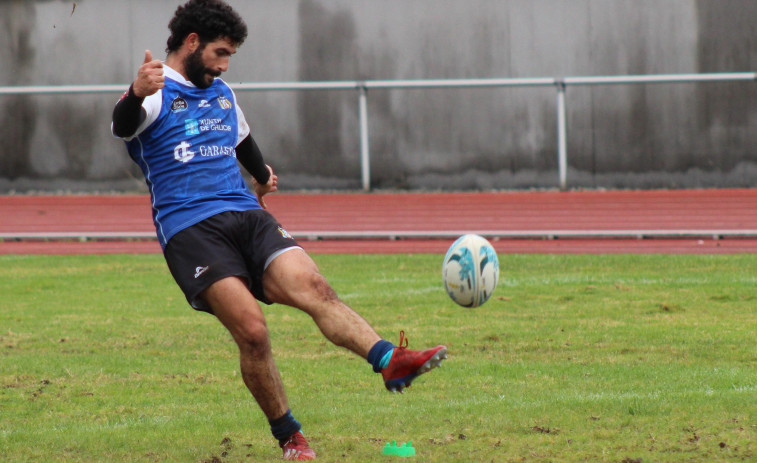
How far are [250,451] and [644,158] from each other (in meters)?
16.1

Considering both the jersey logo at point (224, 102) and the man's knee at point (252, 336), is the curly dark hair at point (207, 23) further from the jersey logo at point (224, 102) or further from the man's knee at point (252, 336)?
the man's knee at point (252, 336)

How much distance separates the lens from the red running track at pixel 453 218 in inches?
631

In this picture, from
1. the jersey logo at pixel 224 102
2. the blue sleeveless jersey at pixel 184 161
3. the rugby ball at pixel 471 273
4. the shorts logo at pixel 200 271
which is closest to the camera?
the shorts logo at pixel 200 271

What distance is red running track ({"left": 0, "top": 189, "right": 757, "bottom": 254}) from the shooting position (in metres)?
16.0

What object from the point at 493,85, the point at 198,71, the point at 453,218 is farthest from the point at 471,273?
the point at 493,85

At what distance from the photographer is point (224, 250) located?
527cm

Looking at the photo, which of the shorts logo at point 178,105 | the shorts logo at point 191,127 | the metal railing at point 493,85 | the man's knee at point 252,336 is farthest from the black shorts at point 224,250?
the metal railing at point 493,85

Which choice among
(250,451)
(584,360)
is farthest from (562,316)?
(250,451)

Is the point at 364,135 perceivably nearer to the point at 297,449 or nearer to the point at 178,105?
the point at 178,105

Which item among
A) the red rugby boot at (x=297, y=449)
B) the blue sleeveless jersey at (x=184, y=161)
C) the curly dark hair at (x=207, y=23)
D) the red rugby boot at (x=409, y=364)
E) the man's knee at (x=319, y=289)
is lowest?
the red rugby boot at (x=297, y=449)

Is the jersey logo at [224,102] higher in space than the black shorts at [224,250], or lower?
higher

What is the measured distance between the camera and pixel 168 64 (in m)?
5.61

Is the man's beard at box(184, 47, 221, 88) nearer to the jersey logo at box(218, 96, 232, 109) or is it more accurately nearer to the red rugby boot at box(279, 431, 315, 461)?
the jersey logo at box(218, 96, 232, 109)

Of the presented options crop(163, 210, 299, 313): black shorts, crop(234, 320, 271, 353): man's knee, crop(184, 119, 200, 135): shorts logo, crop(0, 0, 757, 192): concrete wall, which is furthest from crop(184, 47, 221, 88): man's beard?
crop(0, 0, 757, 192): concrete wall
